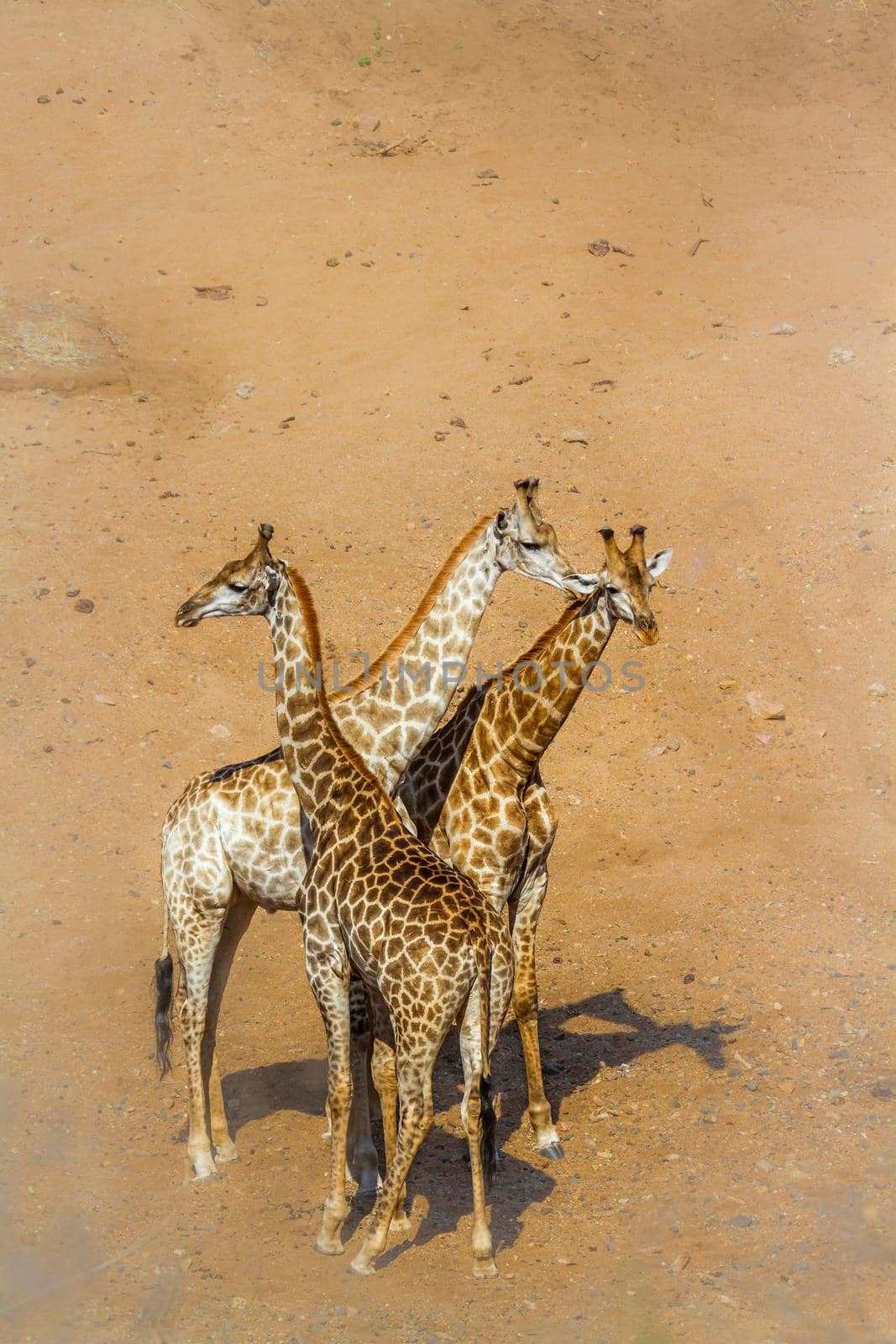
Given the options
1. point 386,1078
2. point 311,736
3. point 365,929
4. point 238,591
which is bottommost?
point 386,1078

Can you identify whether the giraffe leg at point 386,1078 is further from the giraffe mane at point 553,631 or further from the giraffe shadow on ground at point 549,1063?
the giraffe mane at point 553,631

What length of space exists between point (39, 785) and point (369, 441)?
555 cm

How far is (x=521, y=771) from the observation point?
26.7ft

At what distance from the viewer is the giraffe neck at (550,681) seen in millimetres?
7934

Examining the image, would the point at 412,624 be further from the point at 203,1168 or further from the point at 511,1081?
the point at 203,1168

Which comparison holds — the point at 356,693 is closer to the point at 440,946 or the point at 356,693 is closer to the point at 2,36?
the point at 440,946

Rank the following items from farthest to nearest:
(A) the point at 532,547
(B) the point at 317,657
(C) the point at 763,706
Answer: (C) the point at 763,706, (A) the point at 532,547, (B) the point at 317,657

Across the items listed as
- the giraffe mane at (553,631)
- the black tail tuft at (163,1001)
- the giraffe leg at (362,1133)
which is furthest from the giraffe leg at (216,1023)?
the giraffe mane at (553,631)

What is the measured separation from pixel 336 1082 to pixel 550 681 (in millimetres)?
2443

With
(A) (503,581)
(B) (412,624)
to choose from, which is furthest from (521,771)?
(A) (503,581)

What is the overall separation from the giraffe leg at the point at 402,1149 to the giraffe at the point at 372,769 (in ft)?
2.86

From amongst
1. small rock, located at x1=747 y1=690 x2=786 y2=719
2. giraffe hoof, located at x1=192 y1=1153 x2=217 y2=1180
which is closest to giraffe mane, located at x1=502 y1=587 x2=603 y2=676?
giraffe hoof, located at x1=192 y1=1153 x2=217 y2=1180

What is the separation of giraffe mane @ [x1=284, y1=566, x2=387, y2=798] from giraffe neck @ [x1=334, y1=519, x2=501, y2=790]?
18cm

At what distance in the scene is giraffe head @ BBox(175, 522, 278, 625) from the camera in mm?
7879
